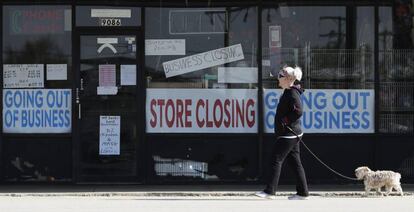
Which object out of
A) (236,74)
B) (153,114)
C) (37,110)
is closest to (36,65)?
(37,110)

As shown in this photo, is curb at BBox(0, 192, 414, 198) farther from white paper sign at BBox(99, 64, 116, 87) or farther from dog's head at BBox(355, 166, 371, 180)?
white paper sign at BBox(99, 64, 116, 87)

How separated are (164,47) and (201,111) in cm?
110

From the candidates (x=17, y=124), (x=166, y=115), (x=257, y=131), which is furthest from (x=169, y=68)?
(x=17, y=124)

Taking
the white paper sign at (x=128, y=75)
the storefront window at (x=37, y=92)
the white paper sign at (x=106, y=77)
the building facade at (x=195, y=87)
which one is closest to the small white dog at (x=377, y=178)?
the building facade at (x=195, y=87)

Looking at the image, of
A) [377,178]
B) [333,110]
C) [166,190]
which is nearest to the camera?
[377,178]

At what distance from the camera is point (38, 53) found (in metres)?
11.4

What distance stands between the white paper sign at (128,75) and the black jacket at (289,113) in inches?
100

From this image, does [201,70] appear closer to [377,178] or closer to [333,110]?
[333,110]

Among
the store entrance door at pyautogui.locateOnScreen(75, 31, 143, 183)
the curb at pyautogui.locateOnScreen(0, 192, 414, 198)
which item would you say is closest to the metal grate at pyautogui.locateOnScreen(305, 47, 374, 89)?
the curb at pyautogui.locateOnScreen(0, 192, 414, 198)

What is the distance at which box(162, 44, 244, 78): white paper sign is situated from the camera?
1143cm

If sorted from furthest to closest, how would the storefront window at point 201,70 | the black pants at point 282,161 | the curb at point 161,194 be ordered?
1. the storefront window at point 201,70
2. the curb at point 161,194
3. the black pants at point 282,161

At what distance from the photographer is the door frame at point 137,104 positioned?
1132 centimetres

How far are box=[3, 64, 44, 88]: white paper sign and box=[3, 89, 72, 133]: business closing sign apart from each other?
11 centimetres

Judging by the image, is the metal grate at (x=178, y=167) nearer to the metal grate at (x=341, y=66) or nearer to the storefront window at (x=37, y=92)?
the storefront window at (x=37, y=92)
